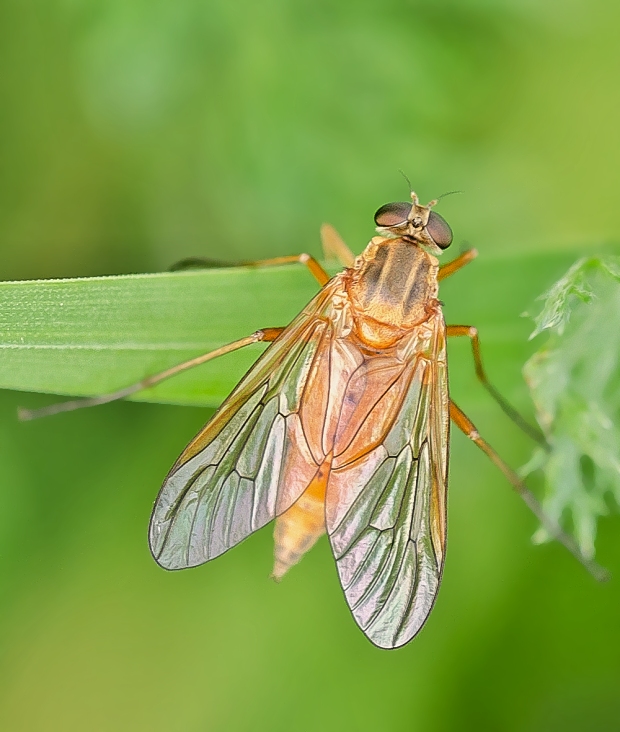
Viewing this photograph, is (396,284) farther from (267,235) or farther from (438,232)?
(267,235)

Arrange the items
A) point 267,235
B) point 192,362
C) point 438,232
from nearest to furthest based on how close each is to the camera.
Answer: point 192,362, point 438,232, point 267,235

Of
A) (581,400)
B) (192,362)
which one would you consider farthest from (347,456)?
(581,400)

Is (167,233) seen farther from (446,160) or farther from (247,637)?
(247,637)

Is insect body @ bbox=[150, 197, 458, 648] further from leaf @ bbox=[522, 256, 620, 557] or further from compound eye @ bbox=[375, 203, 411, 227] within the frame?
leaf @ bbox=[522, 256, 620, 557]

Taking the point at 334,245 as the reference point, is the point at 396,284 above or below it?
below

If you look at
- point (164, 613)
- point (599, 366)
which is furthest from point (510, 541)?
point (164, 613)

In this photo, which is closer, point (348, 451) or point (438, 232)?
point (348, 451)

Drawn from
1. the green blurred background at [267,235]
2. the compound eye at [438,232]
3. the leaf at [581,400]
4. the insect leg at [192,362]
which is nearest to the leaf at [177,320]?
the insect leg at [192,362]
